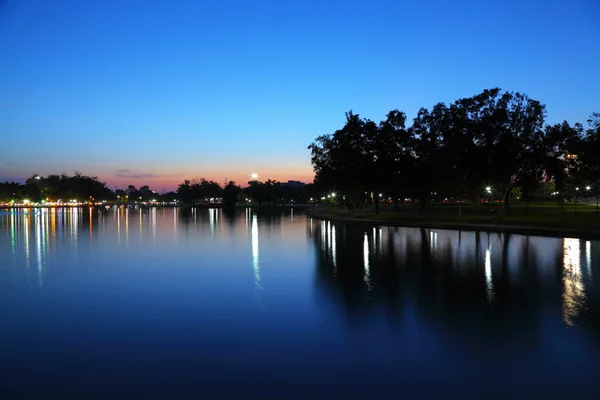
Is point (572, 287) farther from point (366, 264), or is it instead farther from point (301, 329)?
point (301, 329)

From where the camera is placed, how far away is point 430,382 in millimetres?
5844

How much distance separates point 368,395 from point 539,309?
5.92m

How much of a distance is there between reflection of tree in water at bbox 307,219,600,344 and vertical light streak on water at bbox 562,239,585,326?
18 centimetres

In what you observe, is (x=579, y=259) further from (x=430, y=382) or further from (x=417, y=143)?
(x=417, y=143)

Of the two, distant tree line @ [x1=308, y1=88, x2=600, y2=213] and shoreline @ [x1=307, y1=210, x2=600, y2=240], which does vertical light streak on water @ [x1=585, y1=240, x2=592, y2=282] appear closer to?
shoreline @ [x1=307, y1=210, x2=600, y2=240]

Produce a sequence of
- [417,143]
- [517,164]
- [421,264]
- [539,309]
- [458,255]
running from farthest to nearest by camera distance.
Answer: [417,143], [517,164], [458,255], [421,264], [539,309]

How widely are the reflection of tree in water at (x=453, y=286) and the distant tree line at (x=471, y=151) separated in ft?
78.8

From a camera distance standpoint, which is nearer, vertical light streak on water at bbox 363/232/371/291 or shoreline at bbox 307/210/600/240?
vertical light streak on water at bbox 363/232/371/291

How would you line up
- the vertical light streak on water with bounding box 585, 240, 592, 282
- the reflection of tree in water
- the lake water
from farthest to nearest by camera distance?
the vertical light streak on water with bounding box 585, 240, 592, 282 < the reflection of tree in water < the lake water

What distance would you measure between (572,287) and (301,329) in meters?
7.98

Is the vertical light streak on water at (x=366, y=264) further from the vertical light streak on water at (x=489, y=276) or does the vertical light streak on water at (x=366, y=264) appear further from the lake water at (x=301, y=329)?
the vertical light streak on water at (x=489, y=276)

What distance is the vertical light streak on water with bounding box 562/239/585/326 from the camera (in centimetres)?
926

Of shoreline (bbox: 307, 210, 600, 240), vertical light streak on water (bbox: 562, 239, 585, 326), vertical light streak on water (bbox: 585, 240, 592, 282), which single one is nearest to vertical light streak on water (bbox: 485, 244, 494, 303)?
vertical light streak on water (bbox: 562, 239, 585, 326)

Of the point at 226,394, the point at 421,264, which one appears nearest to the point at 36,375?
the point at 226,394
